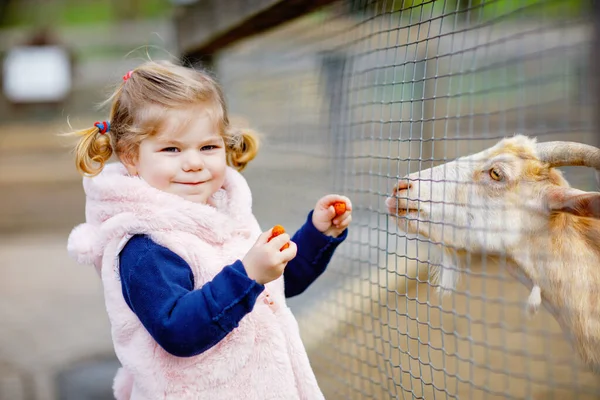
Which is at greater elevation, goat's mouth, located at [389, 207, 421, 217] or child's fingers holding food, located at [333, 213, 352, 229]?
goat's mouth, located at [389, 207, 421, 217]

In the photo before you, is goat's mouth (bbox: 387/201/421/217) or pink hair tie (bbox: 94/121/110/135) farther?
goat's mouth (bbox: 387/201/421/217)

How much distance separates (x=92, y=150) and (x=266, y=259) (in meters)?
0.67

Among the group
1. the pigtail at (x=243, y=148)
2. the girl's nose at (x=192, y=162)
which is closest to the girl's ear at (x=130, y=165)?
the girl's nose at (x=192, y=162)

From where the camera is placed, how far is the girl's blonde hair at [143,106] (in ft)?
5.94

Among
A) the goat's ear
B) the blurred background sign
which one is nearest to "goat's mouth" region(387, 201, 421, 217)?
the goat's ear

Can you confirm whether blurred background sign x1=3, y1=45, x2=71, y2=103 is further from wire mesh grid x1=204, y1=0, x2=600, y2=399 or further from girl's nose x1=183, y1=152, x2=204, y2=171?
girl's nose x1=183, y1=152, x2=204, y2=171

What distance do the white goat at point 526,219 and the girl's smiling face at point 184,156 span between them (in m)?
0.72

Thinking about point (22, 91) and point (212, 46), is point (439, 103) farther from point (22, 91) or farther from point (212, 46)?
point (22, 91)

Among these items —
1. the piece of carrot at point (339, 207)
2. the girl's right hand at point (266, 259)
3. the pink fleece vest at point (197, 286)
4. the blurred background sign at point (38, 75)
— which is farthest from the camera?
the blurred background sign at point (38, 75)

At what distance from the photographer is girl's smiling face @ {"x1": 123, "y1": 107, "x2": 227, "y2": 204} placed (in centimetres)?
179

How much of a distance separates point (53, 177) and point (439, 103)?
5.00 m

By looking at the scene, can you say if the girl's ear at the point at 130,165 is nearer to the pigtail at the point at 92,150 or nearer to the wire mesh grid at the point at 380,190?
the pigtail at the point at 92,150

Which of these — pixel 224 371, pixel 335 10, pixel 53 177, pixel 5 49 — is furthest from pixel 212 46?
pixel 5 49

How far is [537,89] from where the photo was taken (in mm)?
6895
